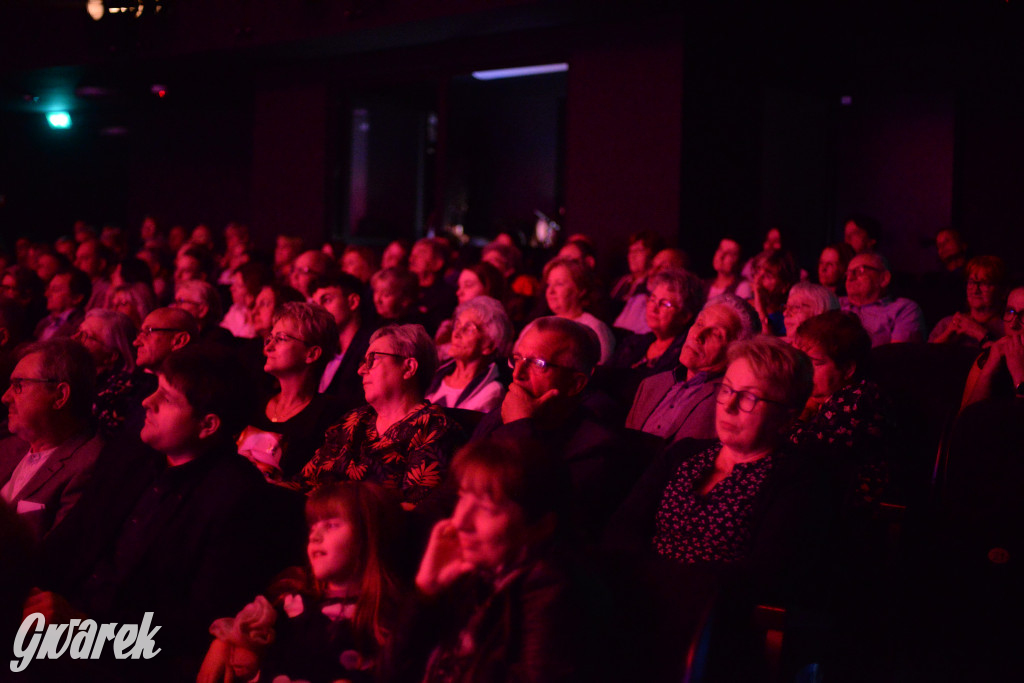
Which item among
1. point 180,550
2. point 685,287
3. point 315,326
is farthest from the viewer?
point 685,287

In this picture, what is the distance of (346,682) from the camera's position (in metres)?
1.94

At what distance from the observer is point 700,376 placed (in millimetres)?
3469

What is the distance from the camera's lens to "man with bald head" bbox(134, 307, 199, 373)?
391 cm

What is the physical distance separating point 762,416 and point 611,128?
6488 mm

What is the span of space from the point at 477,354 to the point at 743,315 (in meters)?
1.06

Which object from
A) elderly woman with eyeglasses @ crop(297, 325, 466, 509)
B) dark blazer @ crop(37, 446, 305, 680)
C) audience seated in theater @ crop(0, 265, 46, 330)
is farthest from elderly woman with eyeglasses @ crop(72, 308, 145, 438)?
audience seated in theater @ crop(0, 265, 46, 330)

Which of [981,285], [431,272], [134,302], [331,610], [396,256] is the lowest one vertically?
[331,610]

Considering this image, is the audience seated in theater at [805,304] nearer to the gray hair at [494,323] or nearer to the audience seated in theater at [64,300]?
the gray hair at [494,323]

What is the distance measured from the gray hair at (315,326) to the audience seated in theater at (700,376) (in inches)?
48.6

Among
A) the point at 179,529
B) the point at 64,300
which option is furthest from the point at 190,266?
the point at 179,529

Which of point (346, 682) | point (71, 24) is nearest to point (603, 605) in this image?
point (346, 682)

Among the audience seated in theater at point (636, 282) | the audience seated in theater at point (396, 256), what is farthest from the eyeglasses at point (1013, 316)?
the audience seated in theater at point (396, 256)

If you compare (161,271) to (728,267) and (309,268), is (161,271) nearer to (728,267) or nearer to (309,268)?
(309,268)

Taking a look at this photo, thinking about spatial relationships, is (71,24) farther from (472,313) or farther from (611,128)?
(472,313)
